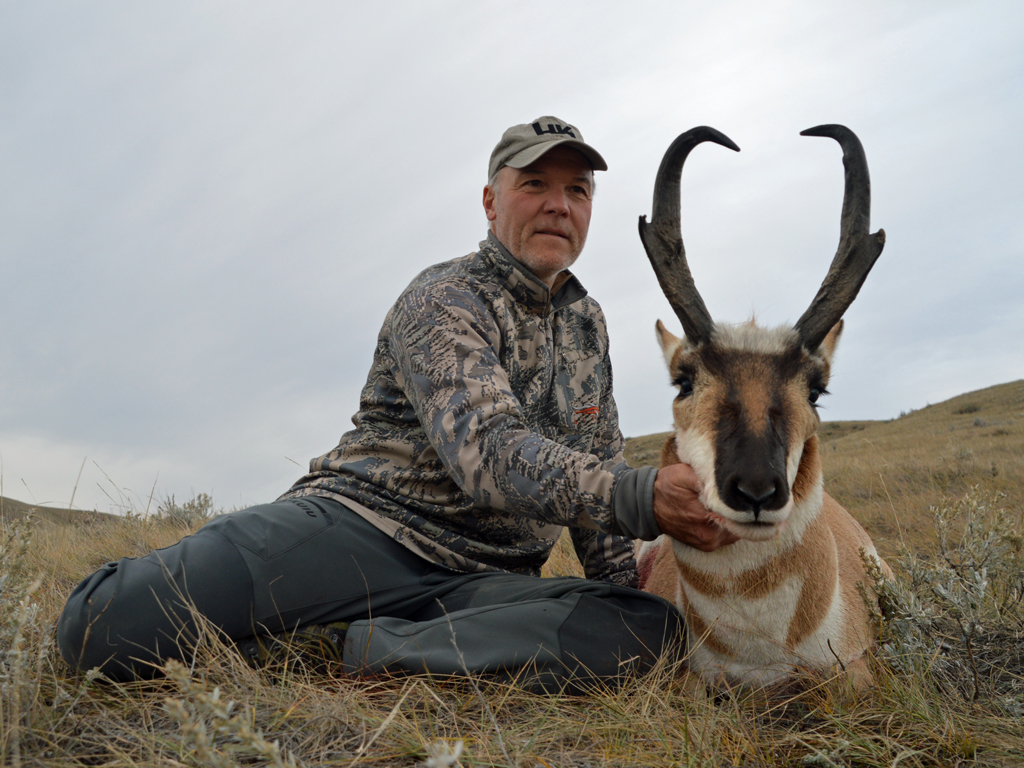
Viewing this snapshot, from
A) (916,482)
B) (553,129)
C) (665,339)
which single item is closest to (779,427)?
(665,339)

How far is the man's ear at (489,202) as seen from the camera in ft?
16.0

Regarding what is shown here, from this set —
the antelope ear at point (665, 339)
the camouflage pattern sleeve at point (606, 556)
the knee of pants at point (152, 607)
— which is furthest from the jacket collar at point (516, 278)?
the knee of pants at point (152, 607)

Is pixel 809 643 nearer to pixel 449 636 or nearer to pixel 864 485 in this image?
pixel 449 636

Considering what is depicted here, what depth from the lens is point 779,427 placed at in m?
3.04

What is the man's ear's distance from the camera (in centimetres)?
487

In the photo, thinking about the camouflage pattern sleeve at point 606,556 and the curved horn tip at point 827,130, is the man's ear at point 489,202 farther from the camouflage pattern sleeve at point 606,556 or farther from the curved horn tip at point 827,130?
the curved horn tip at point 827,130

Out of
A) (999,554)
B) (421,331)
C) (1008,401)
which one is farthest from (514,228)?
(1008,401)

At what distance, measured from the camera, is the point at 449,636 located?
3258 mm

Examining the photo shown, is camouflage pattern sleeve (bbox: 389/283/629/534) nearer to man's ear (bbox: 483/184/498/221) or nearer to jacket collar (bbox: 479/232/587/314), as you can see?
→ jacket collar (bbox: 479/232/587/314)

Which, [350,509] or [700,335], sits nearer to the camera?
[700,335]

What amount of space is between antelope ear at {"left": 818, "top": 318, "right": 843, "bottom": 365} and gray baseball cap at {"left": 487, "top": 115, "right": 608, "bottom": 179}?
→ 183cm

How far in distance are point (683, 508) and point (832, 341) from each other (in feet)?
5.42

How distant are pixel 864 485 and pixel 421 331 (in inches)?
391

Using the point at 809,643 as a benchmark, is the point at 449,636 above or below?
above
